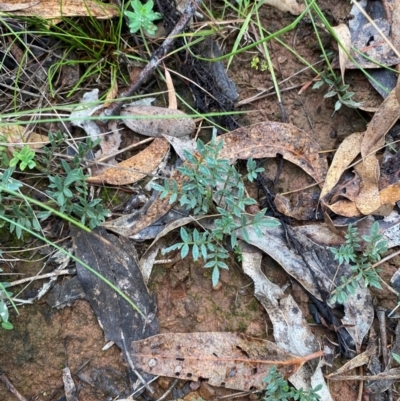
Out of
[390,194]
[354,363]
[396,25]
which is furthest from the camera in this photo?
[396,25]

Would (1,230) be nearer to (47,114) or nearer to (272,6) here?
(47,114)

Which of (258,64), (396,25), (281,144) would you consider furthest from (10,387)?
(396,25)

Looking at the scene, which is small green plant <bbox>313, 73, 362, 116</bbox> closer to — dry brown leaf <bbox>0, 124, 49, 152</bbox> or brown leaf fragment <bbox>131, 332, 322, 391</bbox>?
brown leaf fragment <bbox>131, 332, 322, 391</bbox>

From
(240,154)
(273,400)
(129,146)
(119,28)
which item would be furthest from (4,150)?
(273,400)

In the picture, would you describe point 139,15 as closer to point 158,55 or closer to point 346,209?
point 158,55

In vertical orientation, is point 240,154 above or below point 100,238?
above

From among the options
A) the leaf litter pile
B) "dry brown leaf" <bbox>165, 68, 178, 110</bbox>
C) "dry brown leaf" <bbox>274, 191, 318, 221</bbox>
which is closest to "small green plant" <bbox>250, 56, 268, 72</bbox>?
the leaf litter pile

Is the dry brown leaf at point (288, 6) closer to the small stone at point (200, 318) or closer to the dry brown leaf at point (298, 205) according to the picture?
the dry brown leaf at point (298, 205)
